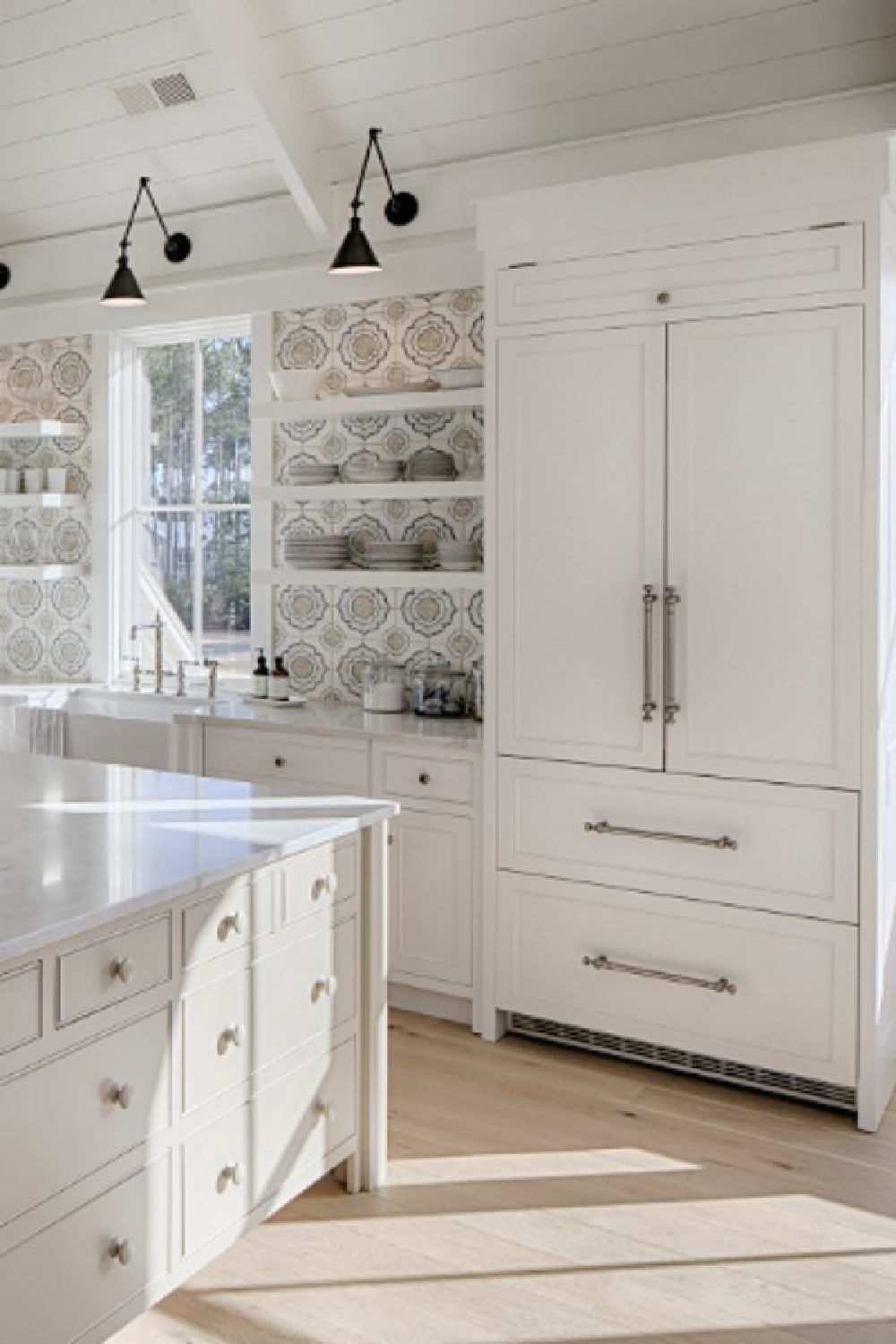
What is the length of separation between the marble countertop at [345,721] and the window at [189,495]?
2.10 ft

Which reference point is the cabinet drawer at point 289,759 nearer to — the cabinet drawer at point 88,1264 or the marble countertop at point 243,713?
the marble countertop at point 243,713

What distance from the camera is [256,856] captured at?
85.0 inches

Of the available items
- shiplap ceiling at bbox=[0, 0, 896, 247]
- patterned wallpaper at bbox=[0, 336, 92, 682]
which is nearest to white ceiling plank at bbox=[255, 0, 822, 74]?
shiplap ceiling at bbox=[0, 0, 896, 247]

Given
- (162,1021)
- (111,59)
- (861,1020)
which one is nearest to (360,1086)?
(162,1021)

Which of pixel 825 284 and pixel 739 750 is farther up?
pixel 825 284

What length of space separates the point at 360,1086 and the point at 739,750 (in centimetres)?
130

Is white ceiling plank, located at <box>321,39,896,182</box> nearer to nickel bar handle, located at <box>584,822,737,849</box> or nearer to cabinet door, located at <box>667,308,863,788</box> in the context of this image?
cabinet door, located at <box>667,308,863,788</box>

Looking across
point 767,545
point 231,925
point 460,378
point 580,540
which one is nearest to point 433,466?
point 460,378

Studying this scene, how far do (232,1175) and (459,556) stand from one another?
7.43 feet

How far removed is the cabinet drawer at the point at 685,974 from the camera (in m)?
3.05

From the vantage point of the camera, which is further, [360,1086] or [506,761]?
[506,761]

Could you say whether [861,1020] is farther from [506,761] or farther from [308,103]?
[308,103]

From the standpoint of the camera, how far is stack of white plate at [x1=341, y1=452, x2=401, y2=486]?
414 centimetres

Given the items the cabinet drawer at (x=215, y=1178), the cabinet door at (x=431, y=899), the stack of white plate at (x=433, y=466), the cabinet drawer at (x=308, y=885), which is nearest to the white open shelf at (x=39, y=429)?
the stack of white plate at (x=433, y=466)
